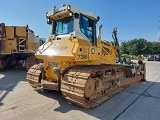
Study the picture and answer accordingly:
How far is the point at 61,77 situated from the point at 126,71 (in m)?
3.76

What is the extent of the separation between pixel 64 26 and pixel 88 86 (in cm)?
230

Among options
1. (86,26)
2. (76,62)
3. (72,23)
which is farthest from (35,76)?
(86,26)

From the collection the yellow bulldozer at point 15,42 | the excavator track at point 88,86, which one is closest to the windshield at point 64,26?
the excavator track at point 88,86

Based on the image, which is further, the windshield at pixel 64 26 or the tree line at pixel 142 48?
the tree line at pixel 142 48

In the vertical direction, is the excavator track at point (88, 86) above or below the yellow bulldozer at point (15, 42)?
below

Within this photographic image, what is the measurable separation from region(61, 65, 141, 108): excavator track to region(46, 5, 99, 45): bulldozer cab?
114cm

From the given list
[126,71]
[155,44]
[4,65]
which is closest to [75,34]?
[126,71]

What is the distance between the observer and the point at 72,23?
5.31m

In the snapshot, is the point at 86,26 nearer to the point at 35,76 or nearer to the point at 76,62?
the point at 76,62

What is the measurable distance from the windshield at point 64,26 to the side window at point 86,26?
1.17 feet

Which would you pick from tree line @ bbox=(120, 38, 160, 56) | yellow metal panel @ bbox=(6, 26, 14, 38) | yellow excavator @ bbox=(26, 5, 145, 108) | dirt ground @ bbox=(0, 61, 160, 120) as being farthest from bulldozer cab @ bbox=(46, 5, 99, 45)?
tree line @ bbox=(120, 38, 160, 56)

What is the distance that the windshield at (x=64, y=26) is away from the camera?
5395 mm

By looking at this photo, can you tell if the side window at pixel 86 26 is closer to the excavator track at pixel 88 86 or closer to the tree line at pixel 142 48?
the excavator track at pixel 88 86

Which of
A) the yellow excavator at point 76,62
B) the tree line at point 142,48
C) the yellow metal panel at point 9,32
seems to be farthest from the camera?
the tree line at point 142,48
